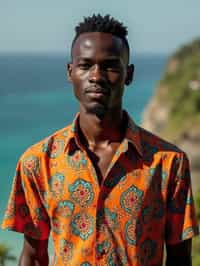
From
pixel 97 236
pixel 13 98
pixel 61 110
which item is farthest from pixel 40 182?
pixel 13 98

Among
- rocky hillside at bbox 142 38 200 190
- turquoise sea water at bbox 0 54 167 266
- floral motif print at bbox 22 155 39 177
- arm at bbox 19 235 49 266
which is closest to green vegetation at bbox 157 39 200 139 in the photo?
rocky hillside at bbox 142 38 200 190

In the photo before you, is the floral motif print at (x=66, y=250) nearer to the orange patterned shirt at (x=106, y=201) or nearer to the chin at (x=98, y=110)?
the orange patterned shirt at (x=106, y=201)

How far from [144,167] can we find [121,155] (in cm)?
9

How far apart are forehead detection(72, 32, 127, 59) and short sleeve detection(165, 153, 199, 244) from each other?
1.46 feet

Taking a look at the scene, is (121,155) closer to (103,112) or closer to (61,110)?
(103,112)

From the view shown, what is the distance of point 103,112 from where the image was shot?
10.5 feet

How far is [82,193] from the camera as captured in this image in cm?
321

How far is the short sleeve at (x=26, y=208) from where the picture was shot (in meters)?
3.33

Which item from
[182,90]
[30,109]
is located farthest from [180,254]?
[30,109]

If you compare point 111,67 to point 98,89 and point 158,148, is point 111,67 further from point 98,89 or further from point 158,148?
point 158,148

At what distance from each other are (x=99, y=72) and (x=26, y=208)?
59 cm

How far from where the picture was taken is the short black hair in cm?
324

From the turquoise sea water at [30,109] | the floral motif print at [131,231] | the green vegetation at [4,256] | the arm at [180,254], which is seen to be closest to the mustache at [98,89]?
the floral motif print at [131,231]

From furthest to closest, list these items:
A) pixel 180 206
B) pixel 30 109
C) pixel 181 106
Answer: pixel 30 109
pixel 181 106
pixel 180 206
